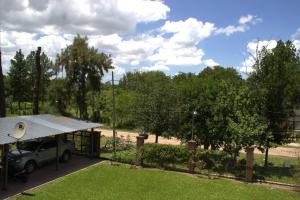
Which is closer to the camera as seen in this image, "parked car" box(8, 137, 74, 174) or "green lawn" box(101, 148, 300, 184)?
"parked car" box(8, 137, 74, 174)

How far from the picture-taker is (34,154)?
22.1 meters

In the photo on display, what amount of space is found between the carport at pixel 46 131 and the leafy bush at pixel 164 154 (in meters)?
4.06

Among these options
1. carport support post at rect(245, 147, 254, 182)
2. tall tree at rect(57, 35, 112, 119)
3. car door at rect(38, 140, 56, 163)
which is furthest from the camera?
tall tree at rect(57, 35, 112, 119)

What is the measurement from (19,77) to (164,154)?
148ft

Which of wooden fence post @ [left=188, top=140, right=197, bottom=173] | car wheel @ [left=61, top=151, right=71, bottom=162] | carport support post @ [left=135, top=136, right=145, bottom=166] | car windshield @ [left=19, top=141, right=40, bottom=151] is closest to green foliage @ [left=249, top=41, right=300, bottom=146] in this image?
wooden fence post @ [left=188, top=140, right=197, bottom=173]

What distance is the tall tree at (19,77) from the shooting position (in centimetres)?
6314

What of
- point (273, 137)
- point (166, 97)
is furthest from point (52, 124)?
point (273, 137)

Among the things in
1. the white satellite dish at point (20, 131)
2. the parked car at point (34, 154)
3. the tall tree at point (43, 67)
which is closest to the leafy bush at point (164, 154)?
the parked car at point (34, 154)

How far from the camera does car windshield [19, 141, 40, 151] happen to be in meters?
22.6

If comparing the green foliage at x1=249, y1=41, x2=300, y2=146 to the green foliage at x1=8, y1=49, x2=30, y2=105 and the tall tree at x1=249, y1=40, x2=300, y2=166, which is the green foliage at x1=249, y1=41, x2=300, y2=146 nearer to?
the tall tree at x1=249, y1=40, x2=300, y2=166

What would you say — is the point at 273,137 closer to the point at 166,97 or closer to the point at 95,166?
the point at 166,97

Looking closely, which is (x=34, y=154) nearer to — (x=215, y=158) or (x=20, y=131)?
(x=20, y=131)

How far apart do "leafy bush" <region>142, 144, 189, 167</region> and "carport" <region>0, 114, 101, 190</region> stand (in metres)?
4.06

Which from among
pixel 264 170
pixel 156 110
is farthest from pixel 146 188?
pixel 156 110
